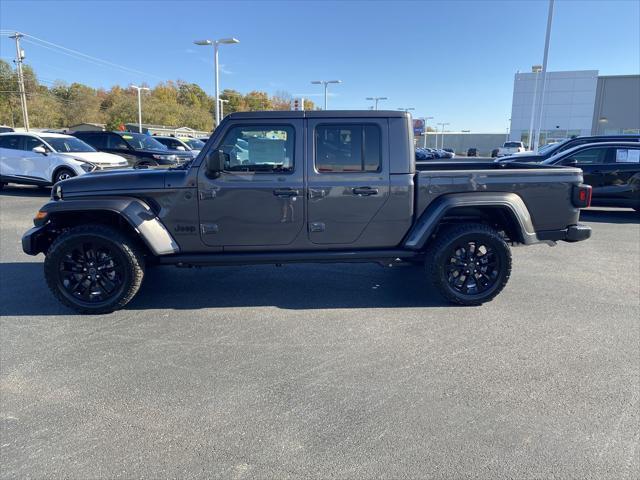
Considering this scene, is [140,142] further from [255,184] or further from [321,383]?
[321,383]

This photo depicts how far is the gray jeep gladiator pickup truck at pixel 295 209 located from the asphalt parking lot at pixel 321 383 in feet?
1.57

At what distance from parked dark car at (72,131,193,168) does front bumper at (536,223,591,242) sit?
12.6 m

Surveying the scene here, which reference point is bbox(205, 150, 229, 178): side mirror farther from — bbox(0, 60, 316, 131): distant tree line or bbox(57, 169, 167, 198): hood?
bbox(0, 60, 316, 131): distant tree line

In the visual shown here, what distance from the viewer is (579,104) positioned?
1841 inches

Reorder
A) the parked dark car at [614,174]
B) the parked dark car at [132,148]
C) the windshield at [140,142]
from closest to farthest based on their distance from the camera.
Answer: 1. the parked dark car at [614,174]
2. the parked dark car at [132,148]
3. the windshield at [140,142]

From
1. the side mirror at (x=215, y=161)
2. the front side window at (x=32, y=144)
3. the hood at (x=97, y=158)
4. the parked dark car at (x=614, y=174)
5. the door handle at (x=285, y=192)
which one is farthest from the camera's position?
the front side window at (x=32, y=144)

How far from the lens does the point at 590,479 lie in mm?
2184

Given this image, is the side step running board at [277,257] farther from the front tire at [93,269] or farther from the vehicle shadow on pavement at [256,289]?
the vehicle shadow on pavement at [256,289]

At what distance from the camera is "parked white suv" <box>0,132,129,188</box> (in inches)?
470

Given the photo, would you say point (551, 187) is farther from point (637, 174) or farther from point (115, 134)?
point (115, 134)

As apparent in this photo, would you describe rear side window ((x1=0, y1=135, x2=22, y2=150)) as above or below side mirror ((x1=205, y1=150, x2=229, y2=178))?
above

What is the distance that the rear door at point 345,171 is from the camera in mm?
4309

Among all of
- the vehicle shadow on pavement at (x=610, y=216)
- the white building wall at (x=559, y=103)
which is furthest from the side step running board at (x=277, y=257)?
the white building wall at (x=559, y=103)

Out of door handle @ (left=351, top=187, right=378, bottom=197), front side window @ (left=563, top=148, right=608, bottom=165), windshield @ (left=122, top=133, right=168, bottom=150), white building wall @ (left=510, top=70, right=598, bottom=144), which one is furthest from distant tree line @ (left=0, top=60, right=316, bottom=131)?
door handle @ (left=351, top=187, right=378, bottom=197)
